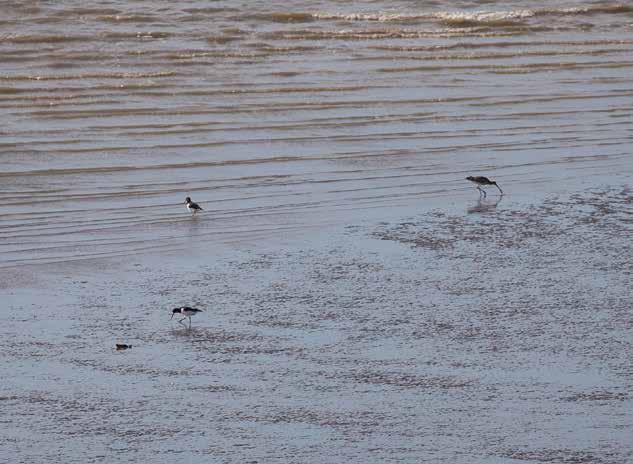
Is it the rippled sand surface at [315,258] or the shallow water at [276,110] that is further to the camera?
the shallow water at [276,110]

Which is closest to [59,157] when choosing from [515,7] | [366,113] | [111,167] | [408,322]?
[111,167]

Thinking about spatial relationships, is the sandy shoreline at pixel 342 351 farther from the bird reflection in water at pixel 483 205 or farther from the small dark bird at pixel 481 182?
the small dark bird at pixel 481 182

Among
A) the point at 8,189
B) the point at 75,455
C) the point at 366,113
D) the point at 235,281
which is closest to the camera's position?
the point at 75,455

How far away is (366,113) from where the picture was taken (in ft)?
62.5

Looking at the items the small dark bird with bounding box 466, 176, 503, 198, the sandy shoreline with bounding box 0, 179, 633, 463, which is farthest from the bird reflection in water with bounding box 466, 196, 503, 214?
the sandy shoreline with bounding box 0, 179, 633, 463

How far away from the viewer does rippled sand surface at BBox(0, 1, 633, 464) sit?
8.60 m

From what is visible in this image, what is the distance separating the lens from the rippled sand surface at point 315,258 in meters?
8.60

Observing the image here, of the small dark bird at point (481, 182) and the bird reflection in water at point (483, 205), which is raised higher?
the small dark bird at point (481, 182)

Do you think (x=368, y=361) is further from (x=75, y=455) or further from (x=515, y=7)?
(x=515, y=7)

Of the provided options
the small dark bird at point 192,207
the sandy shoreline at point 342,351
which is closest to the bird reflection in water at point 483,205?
the sandy shoreline at point 342,351

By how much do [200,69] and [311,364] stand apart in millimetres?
13799

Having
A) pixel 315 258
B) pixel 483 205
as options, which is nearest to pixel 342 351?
pixel 315 258

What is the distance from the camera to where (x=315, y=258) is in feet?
39.3

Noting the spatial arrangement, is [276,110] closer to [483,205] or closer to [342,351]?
[483,205]
